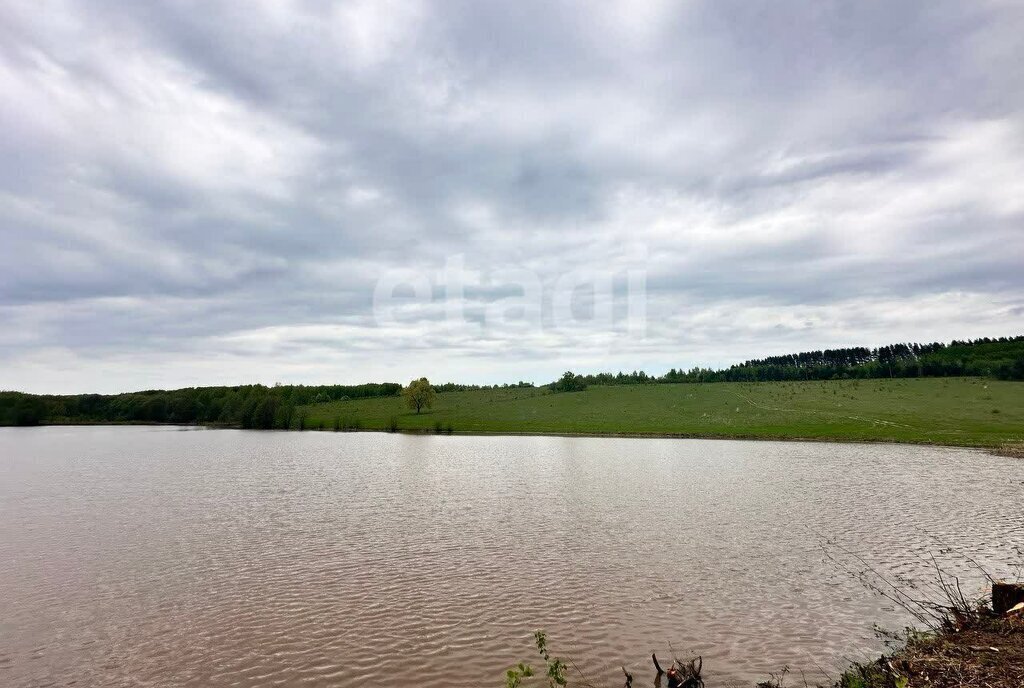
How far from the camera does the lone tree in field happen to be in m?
123

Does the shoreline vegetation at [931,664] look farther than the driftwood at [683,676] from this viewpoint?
No

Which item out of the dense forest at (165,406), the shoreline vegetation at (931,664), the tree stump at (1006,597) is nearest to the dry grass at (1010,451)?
the shoreline vegetation at (931,664)

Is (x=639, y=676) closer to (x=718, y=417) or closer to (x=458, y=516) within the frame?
(x=458, y=516)

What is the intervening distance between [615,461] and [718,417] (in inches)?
1750

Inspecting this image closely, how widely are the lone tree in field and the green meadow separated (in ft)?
8.03

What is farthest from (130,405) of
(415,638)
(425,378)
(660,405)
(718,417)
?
(415,638)

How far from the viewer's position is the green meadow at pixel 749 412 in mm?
69188

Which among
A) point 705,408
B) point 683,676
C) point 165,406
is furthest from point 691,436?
point 165,406

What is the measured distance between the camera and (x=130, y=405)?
175 meters

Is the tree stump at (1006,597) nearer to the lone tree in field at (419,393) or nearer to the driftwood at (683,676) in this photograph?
the driftwood at (683,676)

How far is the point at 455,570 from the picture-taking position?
18.0m

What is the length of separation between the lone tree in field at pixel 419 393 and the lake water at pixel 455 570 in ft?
271

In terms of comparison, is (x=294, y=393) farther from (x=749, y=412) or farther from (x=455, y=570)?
(x=455, y=570)

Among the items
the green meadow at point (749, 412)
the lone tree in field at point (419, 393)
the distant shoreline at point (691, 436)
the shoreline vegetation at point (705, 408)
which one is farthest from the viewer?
the lone tree in field at point (419, 393)
